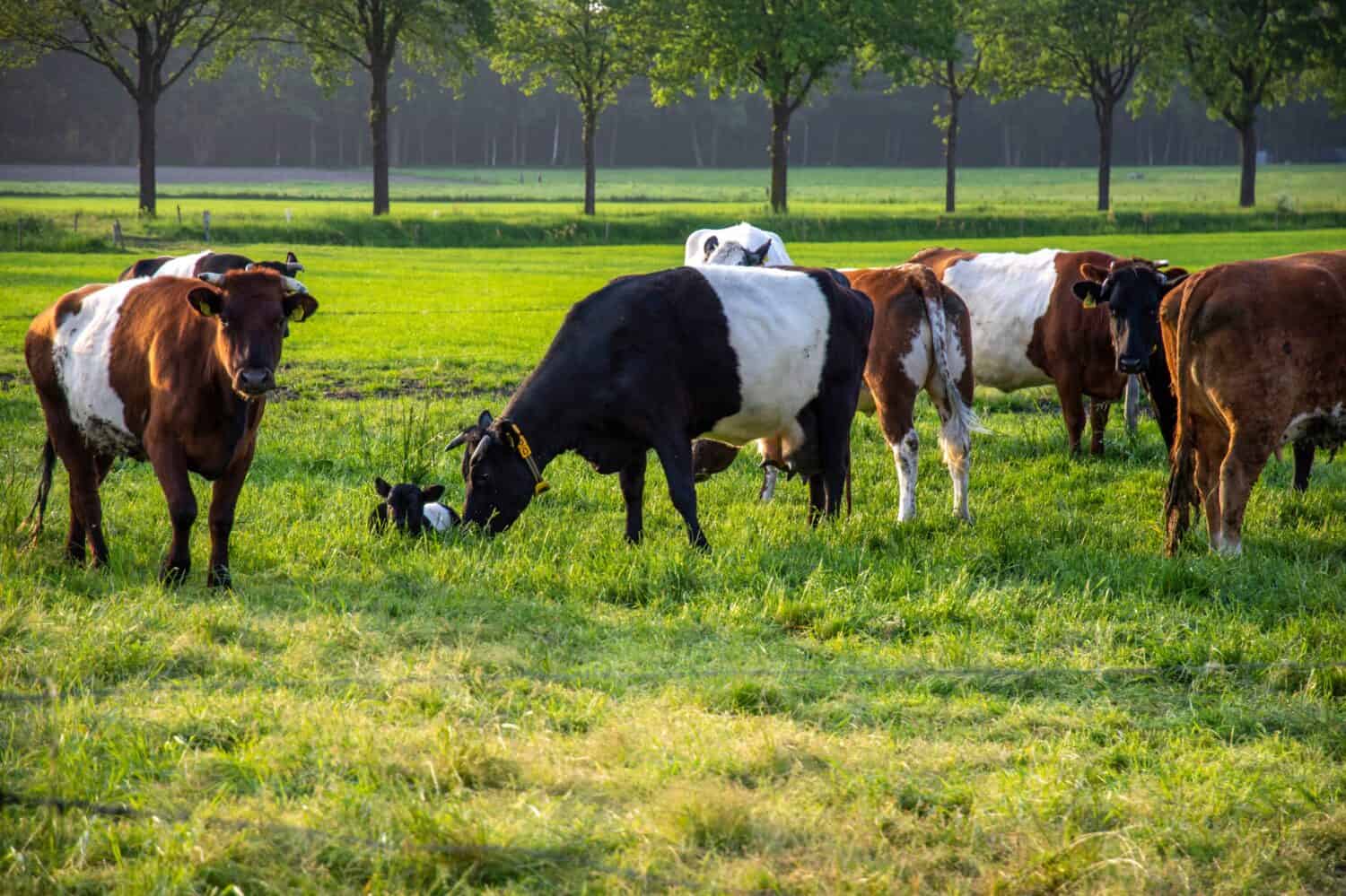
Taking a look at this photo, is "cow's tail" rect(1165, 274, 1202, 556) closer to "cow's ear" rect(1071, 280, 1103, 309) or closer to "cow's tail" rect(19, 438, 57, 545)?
"cow's ear" rect(1071, 280, 1103, 309)

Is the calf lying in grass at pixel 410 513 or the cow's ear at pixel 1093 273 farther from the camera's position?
the cow's ear at pixel 1093 273

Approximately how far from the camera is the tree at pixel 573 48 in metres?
57.2

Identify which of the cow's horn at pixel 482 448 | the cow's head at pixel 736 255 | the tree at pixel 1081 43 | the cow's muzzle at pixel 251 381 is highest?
the tree at pixel 1081 43

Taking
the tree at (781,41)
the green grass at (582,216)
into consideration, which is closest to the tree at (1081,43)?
the green grass at (582,216)

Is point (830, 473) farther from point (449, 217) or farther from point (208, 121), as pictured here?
point (208, 121)

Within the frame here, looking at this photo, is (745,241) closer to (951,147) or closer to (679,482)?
(679,482)

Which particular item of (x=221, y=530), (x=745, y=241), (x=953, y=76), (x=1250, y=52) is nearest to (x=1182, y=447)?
(x=221, y=530)

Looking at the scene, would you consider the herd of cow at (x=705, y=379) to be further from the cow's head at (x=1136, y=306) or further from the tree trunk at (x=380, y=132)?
the tree trunk at (x=380, y=132)

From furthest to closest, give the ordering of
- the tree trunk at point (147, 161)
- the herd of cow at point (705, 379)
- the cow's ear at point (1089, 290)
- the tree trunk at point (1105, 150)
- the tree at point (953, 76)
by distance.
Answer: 1. the tree trunk at point (1105, 150)
2. the tree at point (953, 76)
3. the tree trunk at point (147, 161)
4. the cow's ear at point (1089, 290)
5. the herd of cow at point (705, 379)

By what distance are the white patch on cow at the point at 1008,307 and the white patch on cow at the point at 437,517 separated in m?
6.21

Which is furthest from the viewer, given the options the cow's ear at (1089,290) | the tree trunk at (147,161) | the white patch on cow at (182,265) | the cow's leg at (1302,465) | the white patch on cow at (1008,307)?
the tree trunk at (147,161)

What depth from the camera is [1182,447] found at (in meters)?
8.97

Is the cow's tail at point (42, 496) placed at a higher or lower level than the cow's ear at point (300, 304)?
lower

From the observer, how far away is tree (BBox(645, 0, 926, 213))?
4822cm
